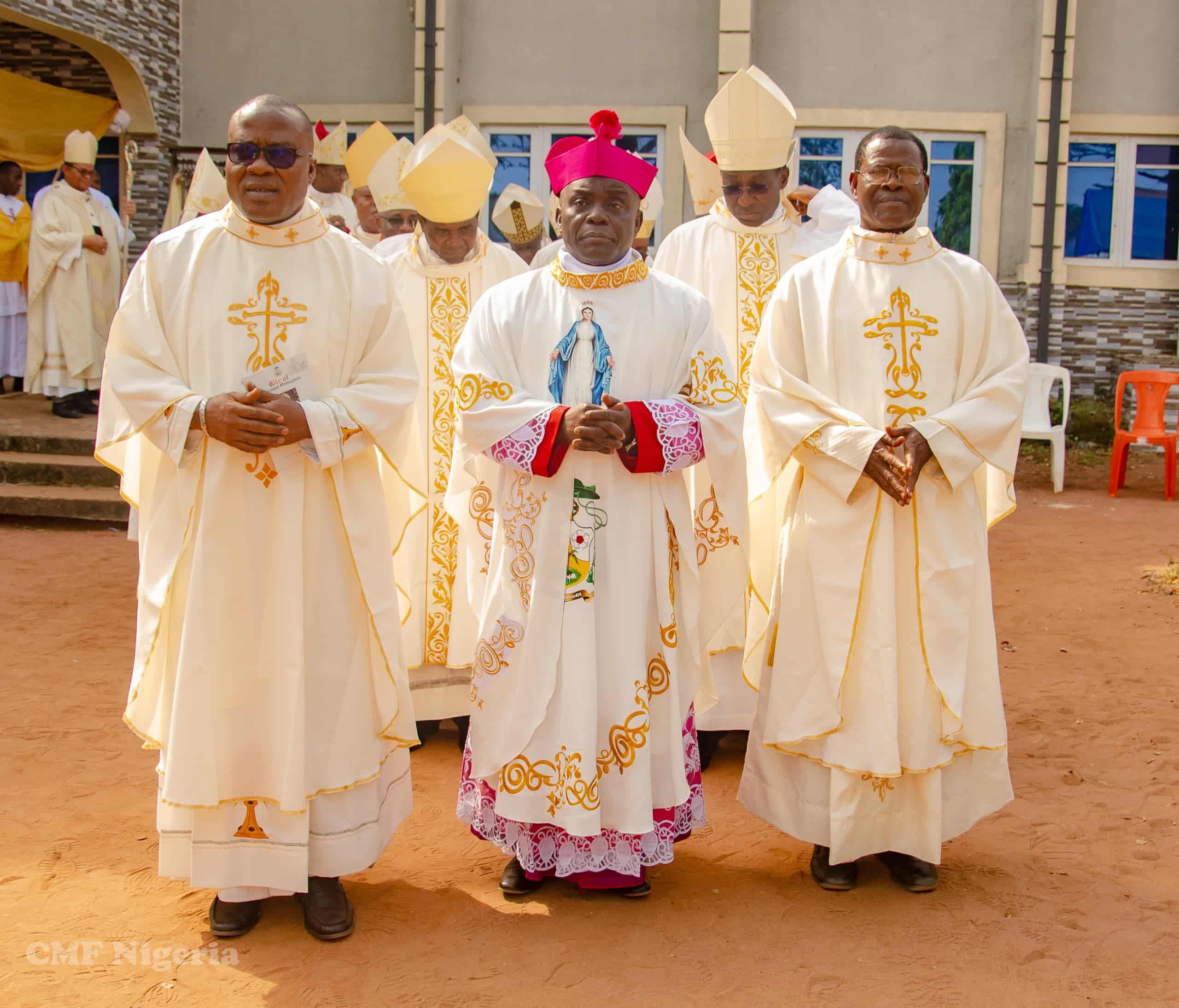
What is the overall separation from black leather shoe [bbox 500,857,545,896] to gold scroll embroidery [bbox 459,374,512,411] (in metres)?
1.42

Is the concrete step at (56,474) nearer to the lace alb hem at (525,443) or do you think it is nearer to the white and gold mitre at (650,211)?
the white and gold mitre at (650,211)

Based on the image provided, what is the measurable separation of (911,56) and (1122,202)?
10.0 feet

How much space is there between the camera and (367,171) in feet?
27.2

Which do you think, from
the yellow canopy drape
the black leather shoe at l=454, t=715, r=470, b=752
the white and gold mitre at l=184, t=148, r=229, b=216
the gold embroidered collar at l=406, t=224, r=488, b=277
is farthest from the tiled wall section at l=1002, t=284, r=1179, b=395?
the black leather shoe at l=454, t=715, r=470, b=752

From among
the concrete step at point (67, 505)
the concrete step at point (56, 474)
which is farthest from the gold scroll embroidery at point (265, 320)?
the concrete step at point (56, 474)

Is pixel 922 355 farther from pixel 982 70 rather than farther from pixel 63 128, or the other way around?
pixel 63 128

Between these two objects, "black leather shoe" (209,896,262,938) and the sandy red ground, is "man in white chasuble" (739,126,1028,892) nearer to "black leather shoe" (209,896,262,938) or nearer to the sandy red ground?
the sandy red ground

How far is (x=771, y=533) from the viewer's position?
4406mm

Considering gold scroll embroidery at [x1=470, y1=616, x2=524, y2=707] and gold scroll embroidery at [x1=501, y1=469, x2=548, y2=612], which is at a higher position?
gold scroll embroidery at [x1=501, y1=469, x2=548, y2=612]

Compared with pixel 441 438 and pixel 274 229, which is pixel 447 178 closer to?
pixel 441 438

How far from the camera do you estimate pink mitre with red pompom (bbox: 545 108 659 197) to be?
3.70 metres

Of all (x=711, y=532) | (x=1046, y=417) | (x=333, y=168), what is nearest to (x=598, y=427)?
(x=711, y=532)

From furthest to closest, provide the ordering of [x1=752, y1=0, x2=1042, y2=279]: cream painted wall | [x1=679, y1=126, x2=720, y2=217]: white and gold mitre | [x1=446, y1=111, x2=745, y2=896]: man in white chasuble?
[x1=752, y1=0, x2=1042, y2=279]: cream painted wall, [x1=679, y1=126, x2=720, y2=217]: white and gold mitre, [x1=446, y1=111, x2=745, y2=896]: man in white chasuble

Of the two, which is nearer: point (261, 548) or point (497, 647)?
point (261, 548)
